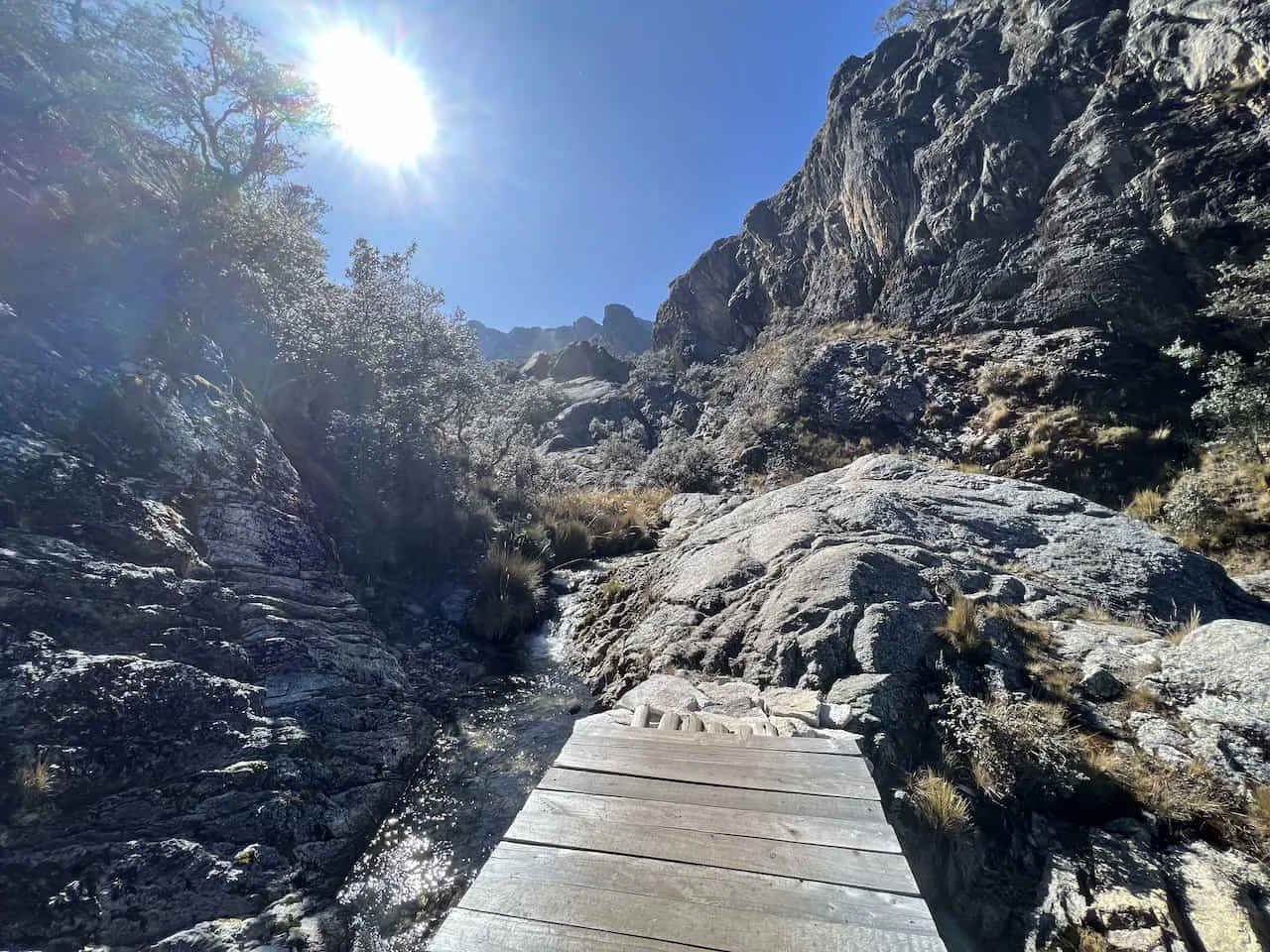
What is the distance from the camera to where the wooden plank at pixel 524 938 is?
2.22 metres

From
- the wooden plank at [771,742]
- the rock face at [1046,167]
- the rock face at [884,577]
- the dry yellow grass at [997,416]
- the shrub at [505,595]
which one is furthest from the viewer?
the dry yellow grass at [997,416]

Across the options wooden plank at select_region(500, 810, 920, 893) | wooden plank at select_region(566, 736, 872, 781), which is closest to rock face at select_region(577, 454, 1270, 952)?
wooden plank at select_region(566, 736, 872, 781)

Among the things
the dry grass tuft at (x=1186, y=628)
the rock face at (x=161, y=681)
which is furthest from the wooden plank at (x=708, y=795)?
the dry grass tuft at (x=1186, y=628)

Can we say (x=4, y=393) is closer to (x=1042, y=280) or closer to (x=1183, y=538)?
(x=1183, y=538)

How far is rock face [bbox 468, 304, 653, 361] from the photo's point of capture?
7819 cm

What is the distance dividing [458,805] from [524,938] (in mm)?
4140

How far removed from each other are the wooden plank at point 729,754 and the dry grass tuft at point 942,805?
35.1 inches

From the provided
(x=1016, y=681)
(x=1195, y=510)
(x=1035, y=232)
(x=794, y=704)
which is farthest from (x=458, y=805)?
(x=1035, y=232)

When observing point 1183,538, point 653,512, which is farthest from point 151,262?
point 1183,538

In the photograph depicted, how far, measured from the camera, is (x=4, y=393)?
6676mm

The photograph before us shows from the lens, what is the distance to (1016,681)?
5.08 m

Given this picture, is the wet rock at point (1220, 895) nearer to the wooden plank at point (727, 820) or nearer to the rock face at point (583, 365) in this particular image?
the wooden plank at point (727, 820)

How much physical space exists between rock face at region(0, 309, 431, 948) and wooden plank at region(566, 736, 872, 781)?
117 inches

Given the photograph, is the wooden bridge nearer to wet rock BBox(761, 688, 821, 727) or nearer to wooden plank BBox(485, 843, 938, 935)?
wooden plank BBox(485, 843, 938, 935)
